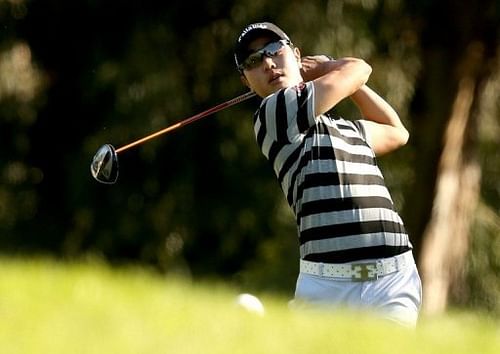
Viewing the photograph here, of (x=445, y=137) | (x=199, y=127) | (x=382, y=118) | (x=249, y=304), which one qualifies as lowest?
(x=445, y=137)

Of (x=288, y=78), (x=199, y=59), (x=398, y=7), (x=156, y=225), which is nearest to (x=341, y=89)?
(x=288, y=78)

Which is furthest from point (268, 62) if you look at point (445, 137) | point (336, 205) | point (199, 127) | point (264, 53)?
point (199, 127)

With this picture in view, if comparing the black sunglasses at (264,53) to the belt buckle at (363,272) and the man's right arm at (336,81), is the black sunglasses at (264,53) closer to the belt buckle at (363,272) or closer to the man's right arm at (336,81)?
the man's right arm at (336,81)

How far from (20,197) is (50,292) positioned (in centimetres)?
1298

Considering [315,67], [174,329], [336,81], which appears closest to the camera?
[174,329]

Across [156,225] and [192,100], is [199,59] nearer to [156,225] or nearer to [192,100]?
[192,100]

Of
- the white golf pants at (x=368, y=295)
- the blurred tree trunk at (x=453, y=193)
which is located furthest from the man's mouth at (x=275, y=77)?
the blurred tree trunk at (x=453, y=193)

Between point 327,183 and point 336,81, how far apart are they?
406mm

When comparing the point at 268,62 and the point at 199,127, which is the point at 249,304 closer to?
the point at 268,62

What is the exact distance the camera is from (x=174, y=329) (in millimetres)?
4266

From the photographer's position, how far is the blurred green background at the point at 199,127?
1477cm

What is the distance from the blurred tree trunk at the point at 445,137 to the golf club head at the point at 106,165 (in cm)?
775

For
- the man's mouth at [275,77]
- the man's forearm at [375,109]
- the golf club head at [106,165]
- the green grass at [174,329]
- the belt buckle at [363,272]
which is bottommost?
the belt buckle at [363,272]

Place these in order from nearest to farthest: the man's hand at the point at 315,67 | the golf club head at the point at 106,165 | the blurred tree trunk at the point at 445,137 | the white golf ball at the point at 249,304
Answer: the white golf ball at the point at 249,304
the man's hand at the point at 315,67
the golf club head at the point at 106,165
the blurred tree trunk at the point at 445,137
